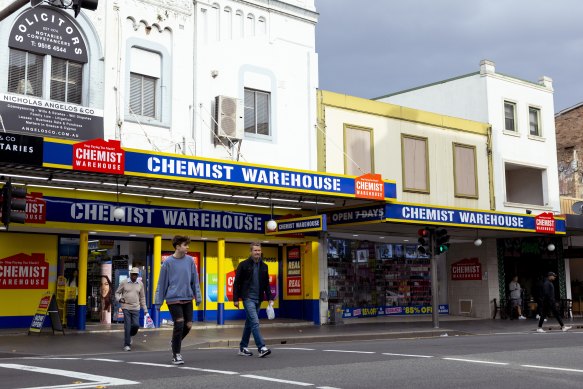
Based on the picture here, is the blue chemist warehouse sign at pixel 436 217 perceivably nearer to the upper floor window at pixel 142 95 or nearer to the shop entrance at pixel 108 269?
the shop entrance at pixel 108 269

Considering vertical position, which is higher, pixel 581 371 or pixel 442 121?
pixel 442 121

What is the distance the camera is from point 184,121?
845 inches

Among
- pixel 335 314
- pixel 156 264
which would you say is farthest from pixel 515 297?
pixel 156 264

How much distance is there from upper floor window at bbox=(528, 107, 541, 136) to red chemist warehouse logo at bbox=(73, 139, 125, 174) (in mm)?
20279

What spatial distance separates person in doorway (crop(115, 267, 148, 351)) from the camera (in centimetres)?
1506

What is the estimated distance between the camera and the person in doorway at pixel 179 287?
11133 mm

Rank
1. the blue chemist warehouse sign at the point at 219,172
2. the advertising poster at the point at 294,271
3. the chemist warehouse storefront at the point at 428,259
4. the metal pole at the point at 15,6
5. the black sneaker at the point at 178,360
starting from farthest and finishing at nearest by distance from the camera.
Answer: the advertising poster at the point at 294,271, the chemist warehouse storefront at the point at 428,259, the blue chemist warehouse sign at the point at 219,172, the metal pole at the point at 15,6, the black sneaker at the point at 178,360

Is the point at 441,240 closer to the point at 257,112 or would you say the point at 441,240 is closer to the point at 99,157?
the point at 257,112

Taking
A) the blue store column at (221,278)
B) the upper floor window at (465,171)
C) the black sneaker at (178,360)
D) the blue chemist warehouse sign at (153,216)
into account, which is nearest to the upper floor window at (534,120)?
the upper floor window at (465,171)

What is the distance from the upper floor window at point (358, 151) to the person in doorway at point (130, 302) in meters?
10.8

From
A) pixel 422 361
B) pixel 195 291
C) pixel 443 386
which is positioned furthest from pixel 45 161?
pixel 443 386

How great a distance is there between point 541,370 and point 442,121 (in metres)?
18.8

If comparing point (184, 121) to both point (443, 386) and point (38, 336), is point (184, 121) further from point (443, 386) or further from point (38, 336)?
point (443, 386)

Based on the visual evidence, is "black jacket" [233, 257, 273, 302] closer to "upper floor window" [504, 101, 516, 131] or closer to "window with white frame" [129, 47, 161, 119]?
"window with white frame" [129, 47, 161, 119]
